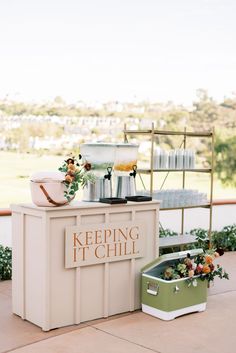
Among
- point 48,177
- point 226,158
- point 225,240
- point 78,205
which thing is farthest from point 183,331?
point 226,158

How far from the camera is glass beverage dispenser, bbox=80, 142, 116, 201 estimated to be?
4.66m

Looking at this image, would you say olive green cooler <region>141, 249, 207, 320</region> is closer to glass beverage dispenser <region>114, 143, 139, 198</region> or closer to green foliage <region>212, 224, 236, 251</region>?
glass beverage dispenser <region>114, 143, 139, 198</region>

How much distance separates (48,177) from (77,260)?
64cm

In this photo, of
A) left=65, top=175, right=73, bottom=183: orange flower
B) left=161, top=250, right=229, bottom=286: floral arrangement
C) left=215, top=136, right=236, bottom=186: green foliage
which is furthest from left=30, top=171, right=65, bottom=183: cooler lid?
left=215, top=136, right=236, bottom=186: green foliage

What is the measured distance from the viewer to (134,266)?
15.3 ft

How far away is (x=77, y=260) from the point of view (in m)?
4.29

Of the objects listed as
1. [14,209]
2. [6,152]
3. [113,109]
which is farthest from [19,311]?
[113,109]

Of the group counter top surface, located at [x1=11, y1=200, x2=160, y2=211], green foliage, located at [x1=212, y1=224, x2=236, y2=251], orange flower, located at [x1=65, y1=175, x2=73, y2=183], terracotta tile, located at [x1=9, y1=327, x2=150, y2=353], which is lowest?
terracotta tile, located at [x1=9, y1=327, x2=150, y2=353]

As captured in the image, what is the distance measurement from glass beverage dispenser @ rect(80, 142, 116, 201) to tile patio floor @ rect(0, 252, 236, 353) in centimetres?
99

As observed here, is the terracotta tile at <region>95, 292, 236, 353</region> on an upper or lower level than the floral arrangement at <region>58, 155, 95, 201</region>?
lower

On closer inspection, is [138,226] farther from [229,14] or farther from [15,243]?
[229,14]

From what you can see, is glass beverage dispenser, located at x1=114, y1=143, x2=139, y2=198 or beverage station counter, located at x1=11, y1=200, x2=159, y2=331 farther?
glass beverage dispenser, located at x1=114, y1=143, x2=139, y2=198

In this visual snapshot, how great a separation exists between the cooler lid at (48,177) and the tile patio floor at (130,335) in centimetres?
107

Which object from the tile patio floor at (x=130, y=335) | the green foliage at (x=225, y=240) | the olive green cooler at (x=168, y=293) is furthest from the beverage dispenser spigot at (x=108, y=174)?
the green foliage at (x=225, y=240)
